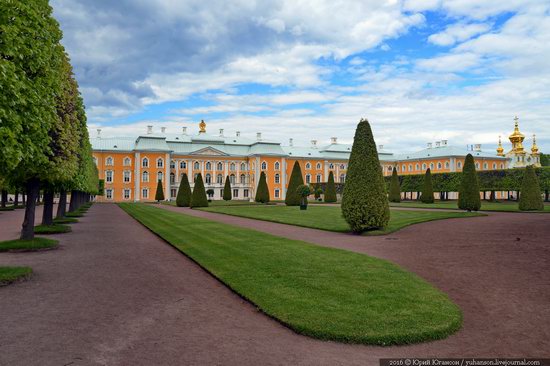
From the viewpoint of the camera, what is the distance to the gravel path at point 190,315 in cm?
476

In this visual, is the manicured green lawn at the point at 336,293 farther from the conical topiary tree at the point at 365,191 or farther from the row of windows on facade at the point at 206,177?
the row of windows on facade at the point at 206,177

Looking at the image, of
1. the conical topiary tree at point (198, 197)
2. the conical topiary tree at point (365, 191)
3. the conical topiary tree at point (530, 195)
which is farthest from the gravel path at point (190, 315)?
the conical topiary tree at point (198, 197)

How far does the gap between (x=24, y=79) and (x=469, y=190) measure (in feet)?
95.1

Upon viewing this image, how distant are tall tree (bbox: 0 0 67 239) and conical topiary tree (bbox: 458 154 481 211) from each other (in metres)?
27.3

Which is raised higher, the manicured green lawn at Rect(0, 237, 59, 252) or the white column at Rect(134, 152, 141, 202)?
the white column at Rect(134, 152, 141, 202)

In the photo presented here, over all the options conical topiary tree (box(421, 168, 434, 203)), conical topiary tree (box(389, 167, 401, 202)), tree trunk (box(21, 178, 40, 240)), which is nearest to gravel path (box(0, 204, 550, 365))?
tree trunk (box(21, 178, 40, 240))

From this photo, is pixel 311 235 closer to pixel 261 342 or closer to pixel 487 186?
pixel 261 342

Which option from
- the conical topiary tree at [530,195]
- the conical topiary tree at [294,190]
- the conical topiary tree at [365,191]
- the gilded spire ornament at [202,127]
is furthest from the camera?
the gilded spire ornament at [202,127]

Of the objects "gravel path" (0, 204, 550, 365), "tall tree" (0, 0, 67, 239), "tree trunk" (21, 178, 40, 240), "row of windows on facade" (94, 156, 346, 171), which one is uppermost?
"row of windows on facade" (94, 156, 346, 171)

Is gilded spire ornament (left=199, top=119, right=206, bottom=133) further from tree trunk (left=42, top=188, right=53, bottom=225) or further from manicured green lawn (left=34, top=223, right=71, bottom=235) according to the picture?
manicured green lawn (left=34, top=223, right=71, bottom=235)

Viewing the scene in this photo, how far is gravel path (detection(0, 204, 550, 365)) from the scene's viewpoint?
4762mm

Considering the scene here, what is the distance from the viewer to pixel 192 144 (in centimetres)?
8025

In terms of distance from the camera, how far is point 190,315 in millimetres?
6242

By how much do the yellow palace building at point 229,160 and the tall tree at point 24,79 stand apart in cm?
6484
